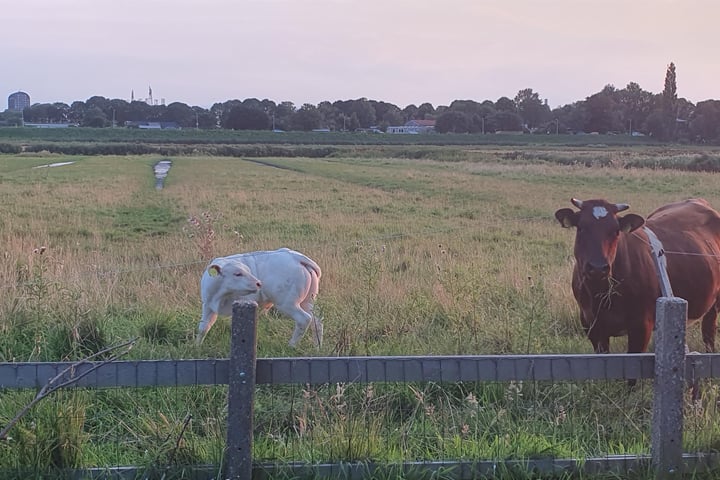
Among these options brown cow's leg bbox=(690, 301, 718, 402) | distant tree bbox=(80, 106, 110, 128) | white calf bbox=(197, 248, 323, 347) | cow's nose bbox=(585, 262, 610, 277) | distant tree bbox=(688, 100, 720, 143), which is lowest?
brown cow's leg bbox=(690, 301, 718, 402)

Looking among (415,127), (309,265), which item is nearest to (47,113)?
(415,127)

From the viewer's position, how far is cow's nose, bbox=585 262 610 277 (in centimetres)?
616

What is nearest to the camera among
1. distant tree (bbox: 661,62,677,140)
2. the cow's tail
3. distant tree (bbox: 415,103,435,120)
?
the cow's tail

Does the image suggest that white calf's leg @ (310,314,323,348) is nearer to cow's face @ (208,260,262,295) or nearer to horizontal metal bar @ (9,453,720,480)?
cow's face @ (208,260,262,295)

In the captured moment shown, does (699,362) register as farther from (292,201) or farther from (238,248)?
(292,201)

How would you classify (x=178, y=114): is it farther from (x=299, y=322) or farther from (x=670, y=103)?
(x=299, y=322)

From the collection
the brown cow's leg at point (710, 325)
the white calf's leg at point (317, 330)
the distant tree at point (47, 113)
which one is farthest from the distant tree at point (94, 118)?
the brown cow's leg at point (710, 325)

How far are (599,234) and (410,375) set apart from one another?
297 cm

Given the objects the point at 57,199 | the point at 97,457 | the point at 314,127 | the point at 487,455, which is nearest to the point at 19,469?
the point at 97,457

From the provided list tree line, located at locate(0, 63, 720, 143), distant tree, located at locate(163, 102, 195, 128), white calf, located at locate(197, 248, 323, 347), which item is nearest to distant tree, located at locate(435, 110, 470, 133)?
tree line, located at locate(0, 63, 720, 143)

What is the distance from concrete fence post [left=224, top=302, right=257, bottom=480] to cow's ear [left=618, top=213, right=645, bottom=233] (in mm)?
3889

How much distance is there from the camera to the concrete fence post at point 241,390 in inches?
152

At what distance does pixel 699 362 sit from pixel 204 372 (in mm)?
2746

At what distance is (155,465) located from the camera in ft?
13.8
